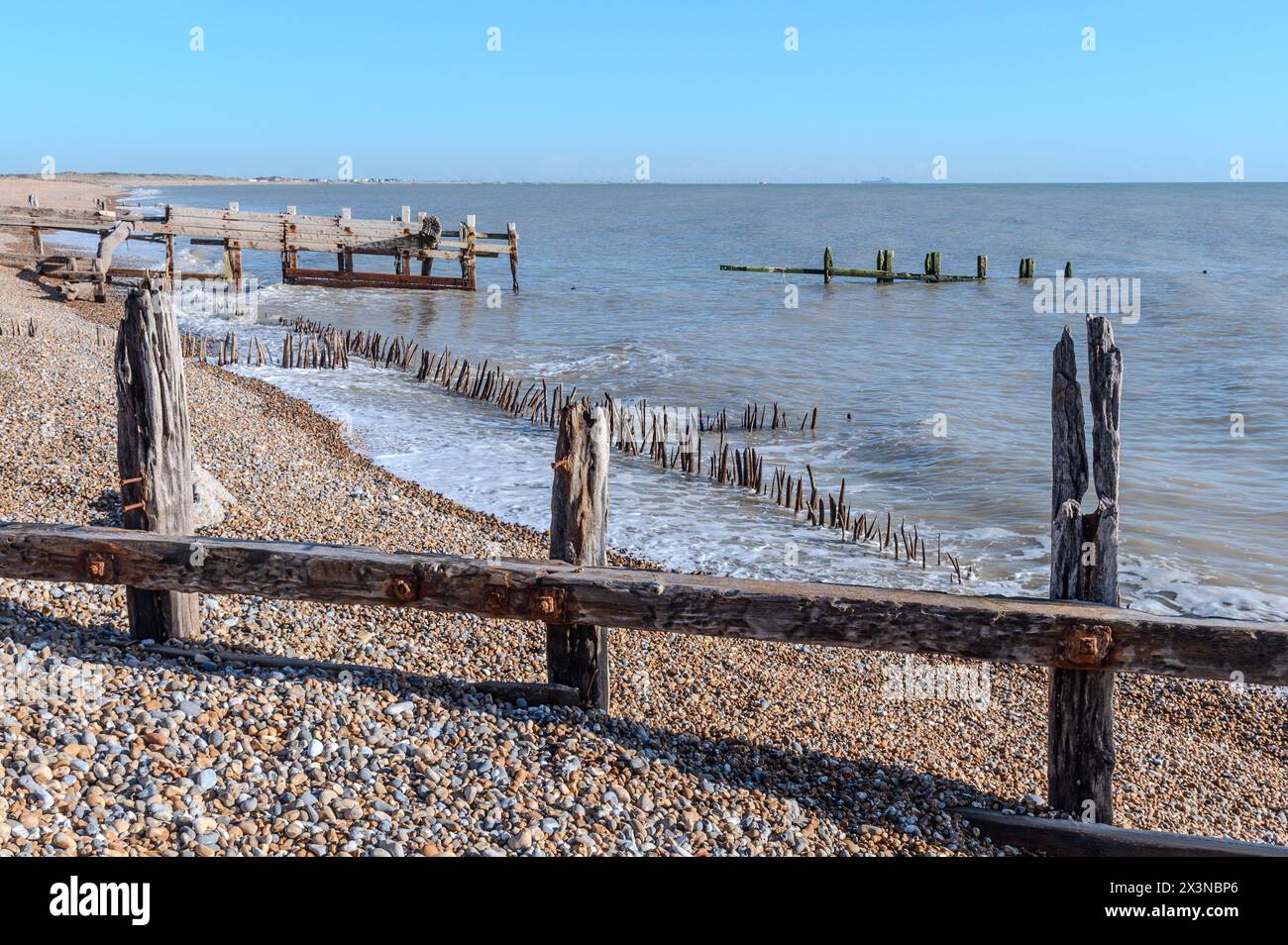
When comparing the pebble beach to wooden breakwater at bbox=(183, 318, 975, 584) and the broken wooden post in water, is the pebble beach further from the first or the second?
the broken wooden post in water

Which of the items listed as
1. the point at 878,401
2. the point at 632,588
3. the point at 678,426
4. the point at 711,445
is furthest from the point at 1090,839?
the point at 878,401

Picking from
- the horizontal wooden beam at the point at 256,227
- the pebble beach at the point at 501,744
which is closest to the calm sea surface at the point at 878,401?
the horizontal wooden beam at the point at 256,227

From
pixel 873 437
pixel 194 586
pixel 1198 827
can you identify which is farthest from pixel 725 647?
pixel 873 437

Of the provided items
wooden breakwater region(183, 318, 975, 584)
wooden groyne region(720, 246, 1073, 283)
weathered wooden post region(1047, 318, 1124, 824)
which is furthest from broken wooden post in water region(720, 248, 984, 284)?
weathered wooden post region(1047, 318, 1124, 824)

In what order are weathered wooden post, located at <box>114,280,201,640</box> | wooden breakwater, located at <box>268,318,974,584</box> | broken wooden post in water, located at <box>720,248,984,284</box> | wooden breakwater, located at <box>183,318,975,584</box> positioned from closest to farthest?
1. weathered wooden post, located at <box>114,280,201,640</box>
2. wooden breakwater, located at <box>268,318,974,584</box>
3. wooden breakwater, located at <box>183,318,975,584</box>
4. broken wooden post in water, located at <box>720,248,984,284</box>

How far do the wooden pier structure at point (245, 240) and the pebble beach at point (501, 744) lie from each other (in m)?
21.9

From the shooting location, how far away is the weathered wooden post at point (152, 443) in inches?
247

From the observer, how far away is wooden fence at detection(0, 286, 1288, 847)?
5418mm

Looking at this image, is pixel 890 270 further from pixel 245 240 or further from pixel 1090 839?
pixel 1090 839

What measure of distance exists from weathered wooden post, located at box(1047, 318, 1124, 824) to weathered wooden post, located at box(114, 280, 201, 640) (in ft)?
16.8
